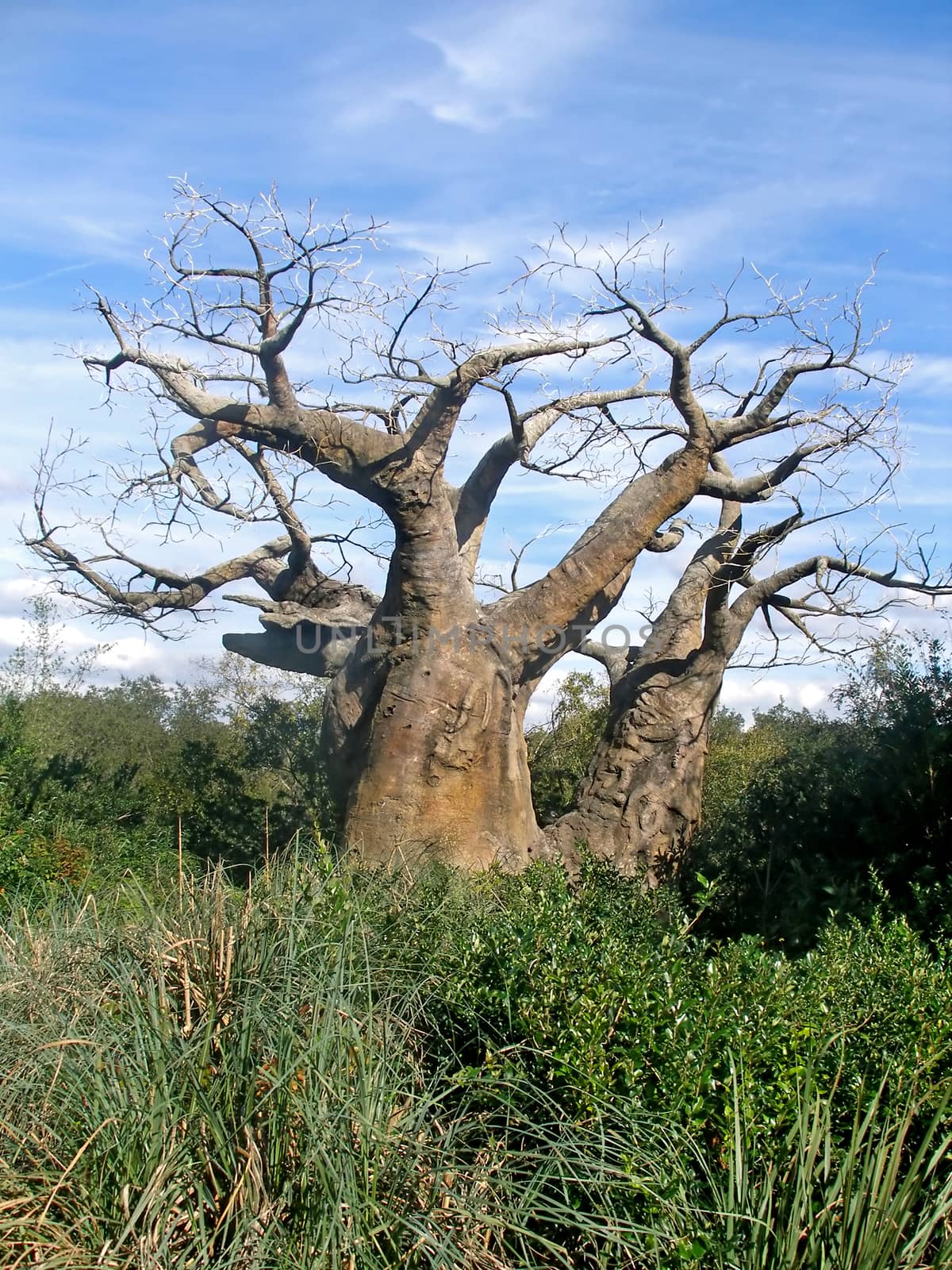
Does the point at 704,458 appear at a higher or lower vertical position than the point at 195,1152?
higher

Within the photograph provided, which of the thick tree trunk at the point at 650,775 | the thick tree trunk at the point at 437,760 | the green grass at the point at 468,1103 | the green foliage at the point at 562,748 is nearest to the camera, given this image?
the green grass at the point at 468,1103

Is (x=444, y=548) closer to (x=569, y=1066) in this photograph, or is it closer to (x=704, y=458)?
(x=704, y=458)

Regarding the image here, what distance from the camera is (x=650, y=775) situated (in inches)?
398

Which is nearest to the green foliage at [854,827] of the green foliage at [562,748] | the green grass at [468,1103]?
the green grass at [468,1103]

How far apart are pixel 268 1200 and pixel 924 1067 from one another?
6.49ft

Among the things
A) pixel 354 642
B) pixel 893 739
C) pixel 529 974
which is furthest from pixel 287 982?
pixel 354 642

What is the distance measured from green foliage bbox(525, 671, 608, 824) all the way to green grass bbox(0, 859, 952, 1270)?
932 cm

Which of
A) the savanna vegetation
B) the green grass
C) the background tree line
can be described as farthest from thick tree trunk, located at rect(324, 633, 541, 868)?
the green grass

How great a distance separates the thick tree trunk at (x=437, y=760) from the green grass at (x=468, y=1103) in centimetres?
437

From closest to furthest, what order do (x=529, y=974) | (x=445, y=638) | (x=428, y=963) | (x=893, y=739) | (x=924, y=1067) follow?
(x=924, y=1067) < (x=529, y=974) < (x=428, y=963) < (x=893, y=739) < (x=445, y=638)

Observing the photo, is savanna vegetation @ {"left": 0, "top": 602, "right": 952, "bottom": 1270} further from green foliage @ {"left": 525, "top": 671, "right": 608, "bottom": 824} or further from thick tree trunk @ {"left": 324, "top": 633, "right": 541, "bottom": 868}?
green foliage @ {"left": 525, "top": 671, "right": 608, "bottom": 824}

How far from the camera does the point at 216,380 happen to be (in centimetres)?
852

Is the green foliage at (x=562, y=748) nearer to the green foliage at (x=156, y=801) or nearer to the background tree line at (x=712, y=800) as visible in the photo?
the background tree line at (x=712, y=800)

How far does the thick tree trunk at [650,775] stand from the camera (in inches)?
394
